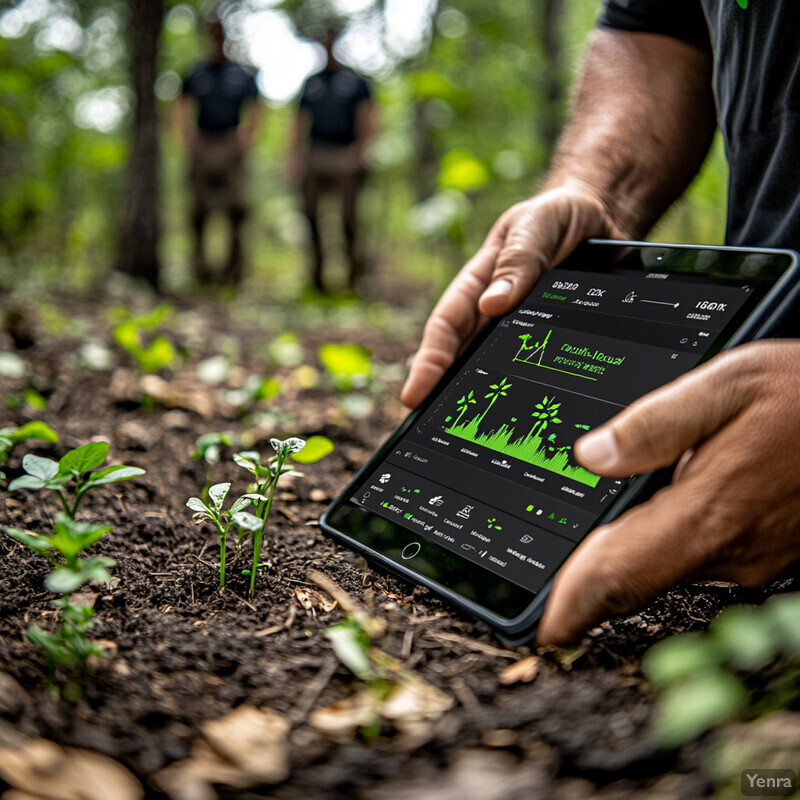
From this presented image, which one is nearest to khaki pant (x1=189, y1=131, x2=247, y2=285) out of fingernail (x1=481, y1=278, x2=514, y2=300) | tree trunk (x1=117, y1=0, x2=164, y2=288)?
tree trunk (x1=117, y1=0, x2=164, y2=288)

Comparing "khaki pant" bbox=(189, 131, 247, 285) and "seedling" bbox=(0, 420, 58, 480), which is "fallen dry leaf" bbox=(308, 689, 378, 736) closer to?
"seedling" bbox=(0, 420, 58, 480)

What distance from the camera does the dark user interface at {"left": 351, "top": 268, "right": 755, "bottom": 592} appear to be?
100 cm

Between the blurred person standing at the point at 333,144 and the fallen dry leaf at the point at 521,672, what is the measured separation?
5799 millimetres

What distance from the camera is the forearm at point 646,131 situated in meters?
1.86

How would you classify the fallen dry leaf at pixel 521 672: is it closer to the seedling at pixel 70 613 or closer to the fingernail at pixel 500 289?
the seedling at pixel 70 613

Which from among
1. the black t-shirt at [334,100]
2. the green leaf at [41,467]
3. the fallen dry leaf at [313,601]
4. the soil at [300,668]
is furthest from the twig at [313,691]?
the black t-shirt at [334,100]

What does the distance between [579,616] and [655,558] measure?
0.41 feet

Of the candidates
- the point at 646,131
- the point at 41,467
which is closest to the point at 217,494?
the point at 41,467

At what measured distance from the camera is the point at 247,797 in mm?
666

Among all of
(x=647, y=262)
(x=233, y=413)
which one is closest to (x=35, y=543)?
(x=647, y=262)

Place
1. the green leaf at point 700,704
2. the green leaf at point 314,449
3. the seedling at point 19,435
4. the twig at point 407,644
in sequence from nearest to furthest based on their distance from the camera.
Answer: the green leaf at point 700,704, the twig at point 407,644, the seedling at point 19,435, the green leaf at point 314,449

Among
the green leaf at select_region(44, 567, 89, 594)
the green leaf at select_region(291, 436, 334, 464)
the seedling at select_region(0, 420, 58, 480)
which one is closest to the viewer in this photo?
the green leaf at select_region(44, 567, 89, 594)

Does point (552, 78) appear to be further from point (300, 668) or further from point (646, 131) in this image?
point (300, 668)

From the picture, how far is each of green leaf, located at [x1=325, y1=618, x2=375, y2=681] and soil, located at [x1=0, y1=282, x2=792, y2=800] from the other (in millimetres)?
34
